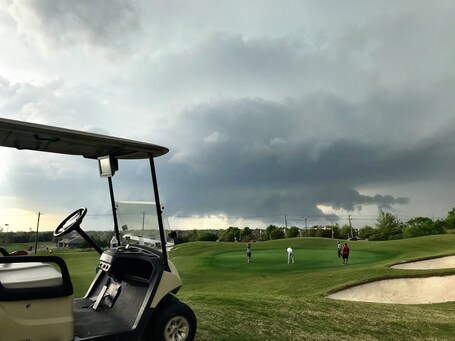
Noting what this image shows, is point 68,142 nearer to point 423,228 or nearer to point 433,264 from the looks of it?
point 433,264

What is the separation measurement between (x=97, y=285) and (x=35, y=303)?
6.52 ft

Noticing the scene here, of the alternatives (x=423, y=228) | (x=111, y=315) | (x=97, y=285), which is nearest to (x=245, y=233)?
(x=423, y=228)

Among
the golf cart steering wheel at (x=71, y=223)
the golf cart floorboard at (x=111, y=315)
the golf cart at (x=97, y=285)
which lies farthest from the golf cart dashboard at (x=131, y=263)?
the golf cart steering wheel at (x=71, y=223)

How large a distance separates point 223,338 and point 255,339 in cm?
49

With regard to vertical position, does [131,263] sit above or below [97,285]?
above

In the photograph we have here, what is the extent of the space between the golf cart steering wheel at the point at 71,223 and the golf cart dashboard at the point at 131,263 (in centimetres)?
59

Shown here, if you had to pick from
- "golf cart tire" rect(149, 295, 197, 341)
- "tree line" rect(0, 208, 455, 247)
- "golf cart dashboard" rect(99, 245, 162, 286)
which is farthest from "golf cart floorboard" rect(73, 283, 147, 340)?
"tree line" rect(0, 208, 455, 247)

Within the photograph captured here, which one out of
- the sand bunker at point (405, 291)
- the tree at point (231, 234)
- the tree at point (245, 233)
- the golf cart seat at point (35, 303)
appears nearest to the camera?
the golf cart seat at point (35, 303)

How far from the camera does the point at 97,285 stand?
5.52 meters

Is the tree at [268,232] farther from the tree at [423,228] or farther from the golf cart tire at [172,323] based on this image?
the golf cart tire at [172,323]

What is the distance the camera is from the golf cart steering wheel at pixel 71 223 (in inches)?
199

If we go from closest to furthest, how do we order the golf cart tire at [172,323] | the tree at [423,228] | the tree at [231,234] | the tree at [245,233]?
the golf cart tire at [172,323]
the tree at [423,228]
the tree at [231,234]
the tree at [245,233]

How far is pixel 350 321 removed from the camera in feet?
25.1

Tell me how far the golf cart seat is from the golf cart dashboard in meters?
1.06
